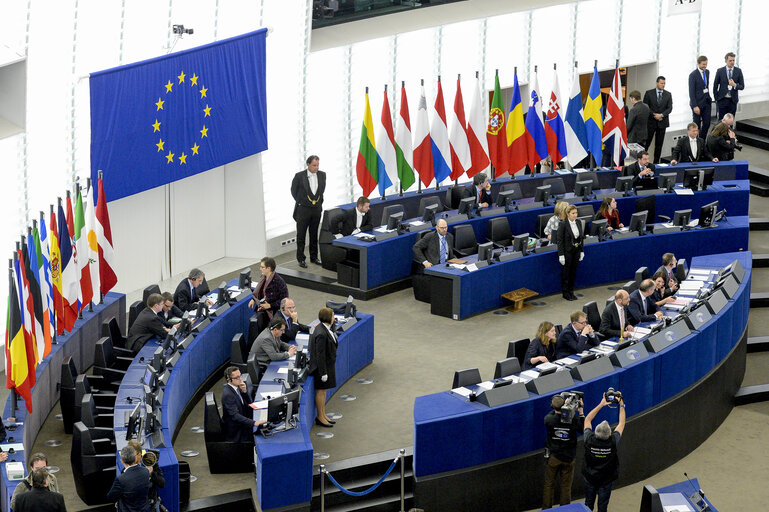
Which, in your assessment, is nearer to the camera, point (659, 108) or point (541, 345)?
point (541, 345)

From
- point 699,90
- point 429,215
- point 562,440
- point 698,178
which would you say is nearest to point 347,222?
point 429,215

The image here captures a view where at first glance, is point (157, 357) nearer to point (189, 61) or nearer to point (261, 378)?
point (261, 378)

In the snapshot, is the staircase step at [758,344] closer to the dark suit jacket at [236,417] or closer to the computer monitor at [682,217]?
the computer monitor at [682,217]

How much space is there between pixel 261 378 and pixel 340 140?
8087mm

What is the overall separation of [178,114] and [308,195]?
→ 96.4 inches

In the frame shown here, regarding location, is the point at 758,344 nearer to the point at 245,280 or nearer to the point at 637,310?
the point at 637,310

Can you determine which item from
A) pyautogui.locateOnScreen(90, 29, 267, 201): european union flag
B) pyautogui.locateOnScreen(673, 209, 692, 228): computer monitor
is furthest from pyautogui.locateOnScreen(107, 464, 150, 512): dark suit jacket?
pyautogui.locateOnScreen(673, 209, 692, 228): computer monitor

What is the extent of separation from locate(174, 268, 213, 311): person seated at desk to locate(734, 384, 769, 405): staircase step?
7.06 metres

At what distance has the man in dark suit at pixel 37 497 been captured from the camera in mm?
10703

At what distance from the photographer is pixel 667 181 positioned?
2120 centimetres

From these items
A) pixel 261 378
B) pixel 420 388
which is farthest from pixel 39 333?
pixel 420 388

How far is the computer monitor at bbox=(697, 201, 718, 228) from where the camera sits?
19.9 meters

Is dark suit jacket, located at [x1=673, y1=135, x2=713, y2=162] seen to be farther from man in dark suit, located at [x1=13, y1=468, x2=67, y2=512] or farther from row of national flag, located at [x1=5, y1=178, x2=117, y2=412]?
man in dark suit, located at [x1=13, y1=468, x2=67, y2=512]

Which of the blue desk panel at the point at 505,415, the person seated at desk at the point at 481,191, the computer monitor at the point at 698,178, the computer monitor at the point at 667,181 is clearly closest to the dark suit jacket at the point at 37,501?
the blue desk panel at the point at 505,415
